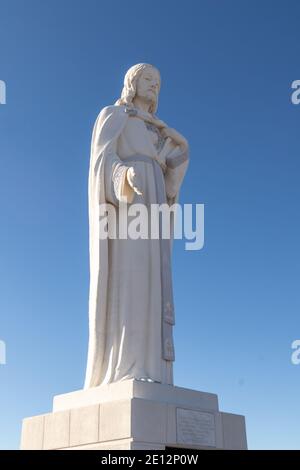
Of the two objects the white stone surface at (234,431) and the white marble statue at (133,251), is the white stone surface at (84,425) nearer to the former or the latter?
the white marble statue at (133,251)

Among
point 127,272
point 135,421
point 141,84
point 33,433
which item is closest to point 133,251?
point 127,272

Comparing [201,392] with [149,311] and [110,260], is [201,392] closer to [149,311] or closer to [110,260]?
[149,311]

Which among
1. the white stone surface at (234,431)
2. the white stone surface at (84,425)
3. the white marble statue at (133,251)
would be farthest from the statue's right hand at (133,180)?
the white stone surface at (234,431)

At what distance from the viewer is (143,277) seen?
8.16m

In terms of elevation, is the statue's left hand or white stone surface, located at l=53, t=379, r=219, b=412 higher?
the statue's left hand

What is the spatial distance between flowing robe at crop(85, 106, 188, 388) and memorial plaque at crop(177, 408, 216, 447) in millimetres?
617

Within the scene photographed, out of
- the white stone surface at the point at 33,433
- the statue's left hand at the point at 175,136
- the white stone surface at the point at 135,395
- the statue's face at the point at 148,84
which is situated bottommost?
the white stone surface at the point at 33,433

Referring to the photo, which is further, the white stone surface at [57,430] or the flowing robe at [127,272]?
the flowing robe at [127,272]

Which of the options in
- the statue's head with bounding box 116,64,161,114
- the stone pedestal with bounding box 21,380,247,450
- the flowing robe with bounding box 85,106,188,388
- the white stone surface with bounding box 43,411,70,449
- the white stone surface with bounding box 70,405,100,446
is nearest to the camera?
the stone pedestal with bounding box 21,380,247,450

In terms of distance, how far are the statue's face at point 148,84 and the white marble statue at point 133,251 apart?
16 millimetres

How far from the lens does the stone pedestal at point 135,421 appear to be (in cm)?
672

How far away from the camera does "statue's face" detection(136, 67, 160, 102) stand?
9344mm

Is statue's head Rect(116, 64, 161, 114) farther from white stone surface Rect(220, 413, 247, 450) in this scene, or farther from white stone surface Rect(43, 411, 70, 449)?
white stone surface Rect(220, 413, 247, 450)

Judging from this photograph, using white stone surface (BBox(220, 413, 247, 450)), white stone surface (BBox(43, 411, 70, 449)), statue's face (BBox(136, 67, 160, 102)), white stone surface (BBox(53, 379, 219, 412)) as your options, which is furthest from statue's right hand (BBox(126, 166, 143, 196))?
white stone surface (BBox(220, 413, 247, 450))
